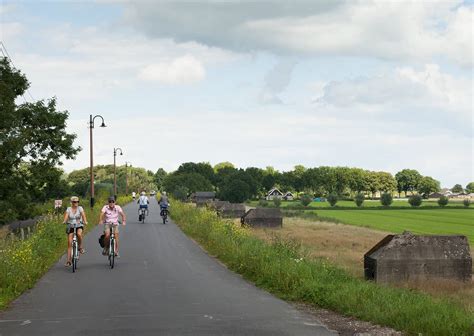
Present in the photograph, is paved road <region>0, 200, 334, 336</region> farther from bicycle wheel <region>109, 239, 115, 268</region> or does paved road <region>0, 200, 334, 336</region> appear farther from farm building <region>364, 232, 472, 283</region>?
farm building <region>364, 232, 472, 283</region>

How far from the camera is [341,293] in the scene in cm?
1029

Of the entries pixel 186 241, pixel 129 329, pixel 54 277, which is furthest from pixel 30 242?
pixel 129 329

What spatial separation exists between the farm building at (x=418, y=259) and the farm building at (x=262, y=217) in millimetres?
21662

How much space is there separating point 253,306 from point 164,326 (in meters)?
2.17

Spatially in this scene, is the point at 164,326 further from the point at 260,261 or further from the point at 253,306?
the point at 260,261

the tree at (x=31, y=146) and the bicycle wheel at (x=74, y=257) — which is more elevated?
the tree at (x=31, y=146)

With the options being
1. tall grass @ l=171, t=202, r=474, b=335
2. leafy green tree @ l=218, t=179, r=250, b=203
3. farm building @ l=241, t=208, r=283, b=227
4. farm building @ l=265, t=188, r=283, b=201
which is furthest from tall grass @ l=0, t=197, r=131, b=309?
farm building @ l=265, t=188, r=283, b=201

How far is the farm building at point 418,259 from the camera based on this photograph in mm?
14719

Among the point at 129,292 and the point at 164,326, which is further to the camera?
the point at 129,292

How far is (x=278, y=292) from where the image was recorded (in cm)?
1178

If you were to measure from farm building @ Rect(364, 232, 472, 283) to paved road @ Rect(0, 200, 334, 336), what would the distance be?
3445mm

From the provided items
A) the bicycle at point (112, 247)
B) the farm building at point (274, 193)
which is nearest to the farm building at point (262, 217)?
the bicycle at point (112, 247)

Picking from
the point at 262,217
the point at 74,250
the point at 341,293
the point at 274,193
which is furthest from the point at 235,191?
the point at 341,293

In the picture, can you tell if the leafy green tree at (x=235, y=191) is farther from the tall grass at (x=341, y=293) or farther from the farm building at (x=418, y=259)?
the farm building at (x=418, y=259)
